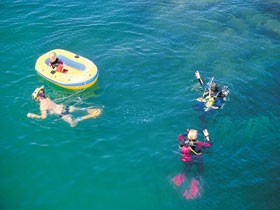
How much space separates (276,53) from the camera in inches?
949

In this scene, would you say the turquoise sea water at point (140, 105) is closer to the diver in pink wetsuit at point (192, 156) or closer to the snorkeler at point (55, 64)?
the diver in pink wetsuit at point (192, 156)

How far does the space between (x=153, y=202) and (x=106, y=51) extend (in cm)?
1234

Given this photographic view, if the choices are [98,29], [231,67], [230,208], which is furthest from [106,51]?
[230,208]

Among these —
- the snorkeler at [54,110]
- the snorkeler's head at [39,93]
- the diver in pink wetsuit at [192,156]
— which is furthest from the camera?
the snorkeler's head at [39,93]

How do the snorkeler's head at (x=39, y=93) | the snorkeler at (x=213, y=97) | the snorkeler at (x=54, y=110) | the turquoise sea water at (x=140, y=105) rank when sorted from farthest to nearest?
the snorkeler's head at (x=39, y=93), the snorkeler at (x=213, y=97), the snorkeler at (x=54, y=110), the turquoise sea water at (x=140, y=105)

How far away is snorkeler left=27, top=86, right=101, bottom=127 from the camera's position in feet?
59.0

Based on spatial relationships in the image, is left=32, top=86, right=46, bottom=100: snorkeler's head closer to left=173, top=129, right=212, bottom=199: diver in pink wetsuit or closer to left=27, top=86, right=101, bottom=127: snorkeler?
left=27, top=86, right=101, bottom=127: snorkeler

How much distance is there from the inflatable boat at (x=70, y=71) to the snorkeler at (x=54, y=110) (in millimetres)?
1716

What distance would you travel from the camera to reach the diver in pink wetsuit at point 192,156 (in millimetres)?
→ 14891

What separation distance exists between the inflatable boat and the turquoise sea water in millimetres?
555

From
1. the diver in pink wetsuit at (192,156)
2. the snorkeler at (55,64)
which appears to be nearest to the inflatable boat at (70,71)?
the snorkeler at (55,64)

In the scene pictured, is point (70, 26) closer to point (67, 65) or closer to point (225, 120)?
point (67, 65)

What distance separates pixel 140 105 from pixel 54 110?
4.72 metres

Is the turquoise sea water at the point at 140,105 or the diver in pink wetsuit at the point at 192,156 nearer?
the diver in pink wetsuit at the point at 192,156
